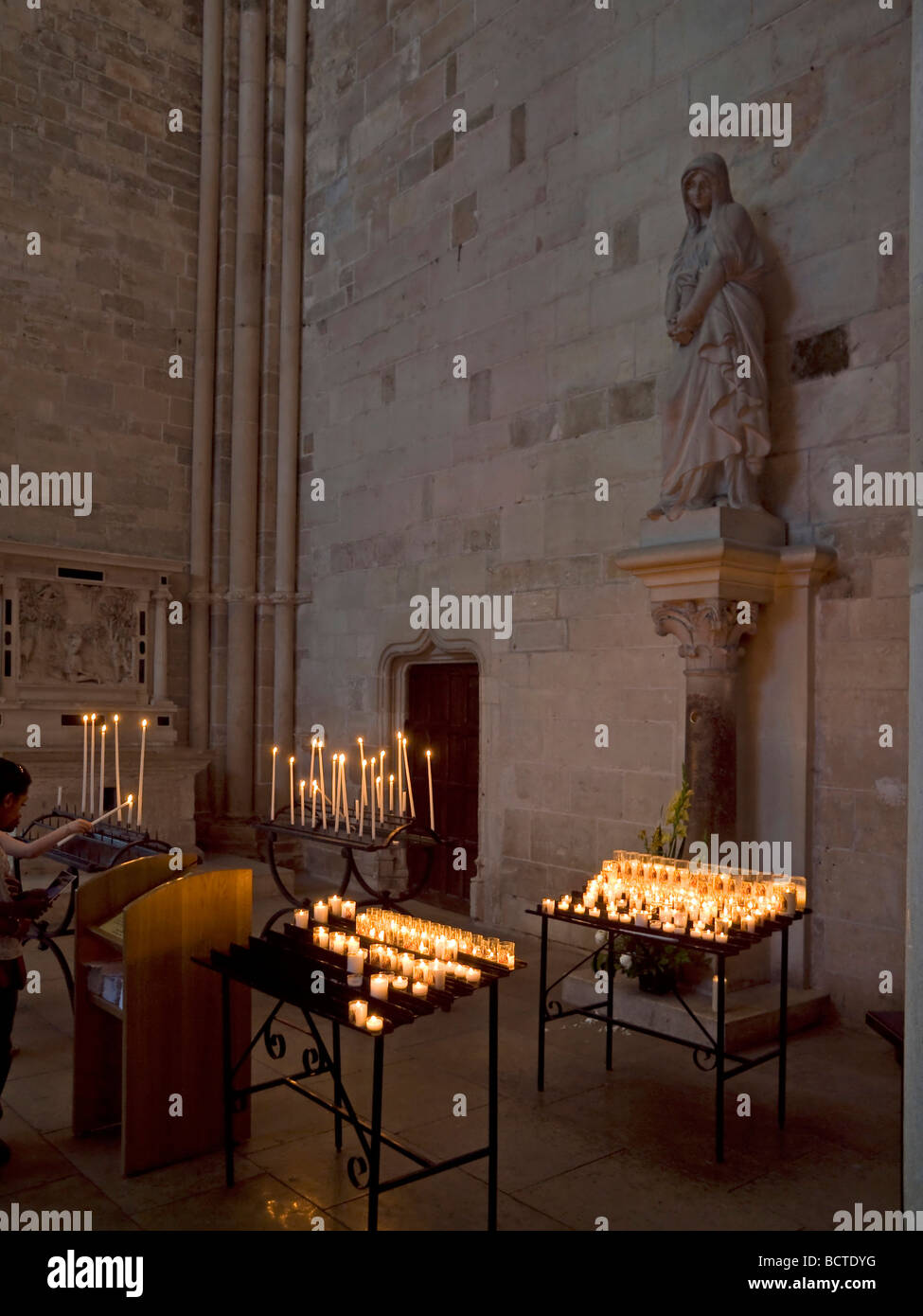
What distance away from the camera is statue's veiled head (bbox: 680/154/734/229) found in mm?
4844

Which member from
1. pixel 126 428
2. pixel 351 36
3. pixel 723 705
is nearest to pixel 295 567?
pixel 126 428

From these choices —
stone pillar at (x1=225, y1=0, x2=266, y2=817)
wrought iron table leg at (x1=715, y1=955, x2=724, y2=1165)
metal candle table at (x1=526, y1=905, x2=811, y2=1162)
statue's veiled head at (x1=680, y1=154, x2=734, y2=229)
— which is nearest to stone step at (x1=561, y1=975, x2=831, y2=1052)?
metal candle table at (x1=526, y1=905, x2=811, y2=1162)

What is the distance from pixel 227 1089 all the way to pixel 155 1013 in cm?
32

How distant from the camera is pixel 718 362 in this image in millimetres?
4844

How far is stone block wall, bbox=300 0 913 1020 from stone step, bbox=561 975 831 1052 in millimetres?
210

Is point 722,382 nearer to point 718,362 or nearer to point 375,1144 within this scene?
point 718,362

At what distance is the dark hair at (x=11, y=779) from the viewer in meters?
3.17

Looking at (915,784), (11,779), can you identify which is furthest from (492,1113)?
(11,779)

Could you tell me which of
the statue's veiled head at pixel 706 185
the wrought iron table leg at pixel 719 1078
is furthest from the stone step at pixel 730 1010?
the statue's veiled head at pixel 706 185

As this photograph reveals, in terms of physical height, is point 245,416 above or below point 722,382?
above

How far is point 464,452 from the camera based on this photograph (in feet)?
23.4

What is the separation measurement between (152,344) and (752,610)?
244 inches

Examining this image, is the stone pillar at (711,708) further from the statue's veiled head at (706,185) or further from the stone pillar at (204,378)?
the stone pillar at (204,378)

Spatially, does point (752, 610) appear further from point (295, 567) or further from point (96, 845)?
point (295, 567)
